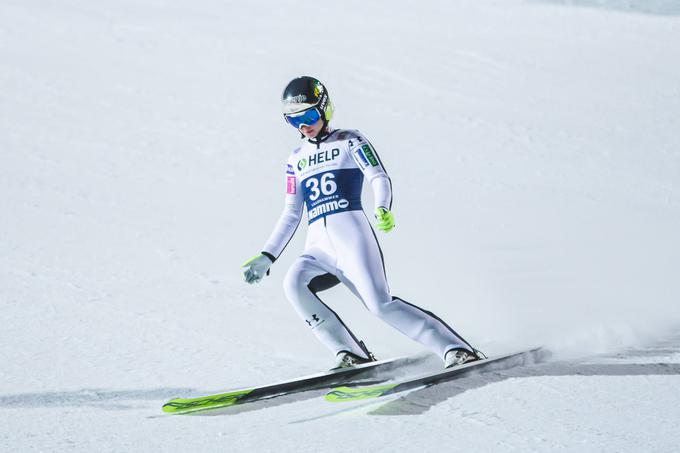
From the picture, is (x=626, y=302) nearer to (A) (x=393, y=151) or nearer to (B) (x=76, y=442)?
(B) (x=76, y=442)

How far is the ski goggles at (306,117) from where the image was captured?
488cm

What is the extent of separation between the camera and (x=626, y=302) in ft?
22.2

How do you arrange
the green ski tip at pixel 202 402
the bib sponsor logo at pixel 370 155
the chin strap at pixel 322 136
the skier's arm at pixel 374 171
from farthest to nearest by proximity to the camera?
the chin strap at pixel 322 136 < the bib sponsor logo at pixel 370 155 < the skier's arm at pixel 374 171 < the green ski tip at pixel 202 402

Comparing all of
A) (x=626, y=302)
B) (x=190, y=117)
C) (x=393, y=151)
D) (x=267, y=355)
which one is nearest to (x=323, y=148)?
(x=267, y=355)

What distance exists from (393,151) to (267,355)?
6380 millimetres

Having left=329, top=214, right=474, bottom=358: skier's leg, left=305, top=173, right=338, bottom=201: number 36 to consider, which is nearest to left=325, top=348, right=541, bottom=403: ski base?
left=329, top=214, right=474, bottom=358: skier's leg

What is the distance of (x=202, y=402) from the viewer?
180 inches

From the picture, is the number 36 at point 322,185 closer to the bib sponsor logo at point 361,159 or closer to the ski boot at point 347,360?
the bib sponsor logo at point 361,159

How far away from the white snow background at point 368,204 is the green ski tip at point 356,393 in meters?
0.08

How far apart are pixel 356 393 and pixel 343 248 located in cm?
80

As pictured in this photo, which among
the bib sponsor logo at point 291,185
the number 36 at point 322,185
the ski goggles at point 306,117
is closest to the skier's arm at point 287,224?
the bib sponsor logo at point 291,185

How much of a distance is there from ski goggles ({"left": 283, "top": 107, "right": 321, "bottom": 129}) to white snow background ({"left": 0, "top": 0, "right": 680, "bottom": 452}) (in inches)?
54.1

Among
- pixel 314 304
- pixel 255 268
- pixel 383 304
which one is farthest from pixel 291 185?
pixel 383 304

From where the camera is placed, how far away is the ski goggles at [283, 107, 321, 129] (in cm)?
488
